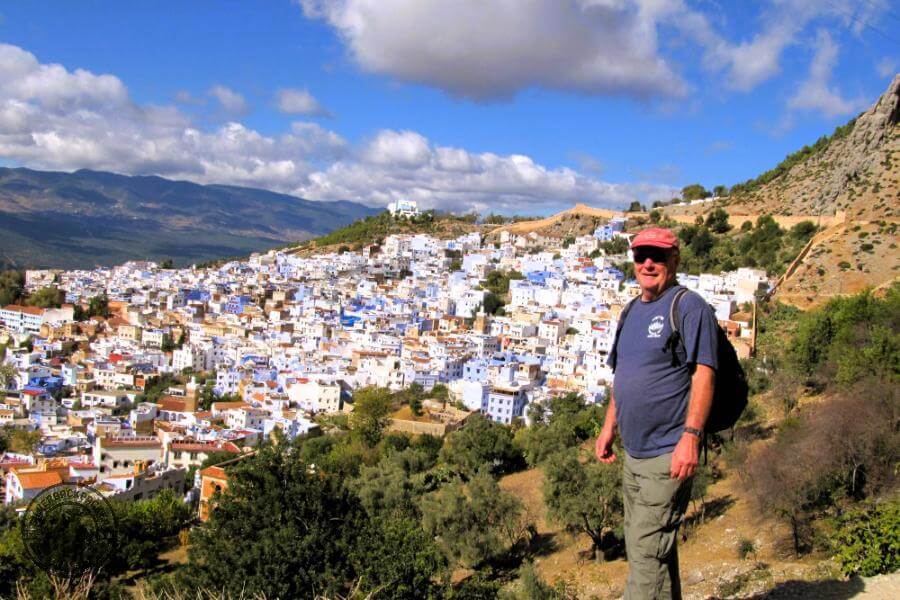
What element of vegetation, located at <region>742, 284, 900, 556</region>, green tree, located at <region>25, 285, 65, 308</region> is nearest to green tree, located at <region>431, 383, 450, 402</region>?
vegetation, located at <region>742, 284, 900, 556</region>

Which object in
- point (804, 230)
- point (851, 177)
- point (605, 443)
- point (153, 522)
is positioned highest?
point (851, 177)

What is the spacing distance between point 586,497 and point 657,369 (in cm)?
840

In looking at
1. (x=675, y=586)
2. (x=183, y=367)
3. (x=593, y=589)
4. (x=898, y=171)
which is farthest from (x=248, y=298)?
(x=675, y=586)

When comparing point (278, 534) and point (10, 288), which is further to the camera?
point (10, 288)

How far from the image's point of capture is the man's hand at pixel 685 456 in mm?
2432

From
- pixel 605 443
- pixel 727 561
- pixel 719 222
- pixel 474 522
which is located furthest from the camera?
pixel 719 222

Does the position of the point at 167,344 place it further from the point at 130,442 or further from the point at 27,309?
the point at 130,442

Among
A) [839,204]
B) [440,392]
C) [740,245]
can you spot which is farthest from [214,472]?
[839,204]

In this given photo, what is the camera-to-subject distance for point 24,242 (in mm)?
119312

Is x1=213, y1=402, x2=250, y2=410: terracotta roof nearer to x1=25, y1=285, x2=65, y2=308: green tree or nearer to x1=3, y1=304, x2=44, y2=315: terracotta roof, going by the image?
x1=3, y1=304, x2=44, y2=315: terracotta roof

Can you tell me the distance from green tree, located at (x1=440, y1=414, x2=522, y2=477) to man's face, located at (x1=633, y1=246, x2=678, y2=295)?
14.8 meters

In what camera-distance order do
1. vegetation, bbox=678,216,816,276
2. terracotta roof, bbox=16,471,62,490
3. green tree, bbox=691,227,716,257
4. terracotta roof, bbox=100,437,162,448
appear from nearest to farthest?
1. terracotta roof, bbox=16,471,62,490
2. terracotta roof, bbox=100,437,162,448
3. vegetation, bbox=678,216,816,276
4. green tree, bbox=691,227,716,257

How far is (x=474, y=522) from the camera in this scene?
35.9 ft

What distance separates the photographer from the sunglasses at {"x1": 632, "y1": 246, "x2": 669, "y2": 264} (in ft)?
8.59
